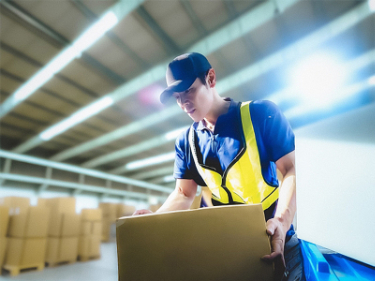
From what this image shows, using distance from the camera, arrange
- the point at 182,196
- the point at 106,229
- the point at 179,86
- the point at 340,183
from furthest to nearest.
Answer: the point at 106,229 → the point at 182,196 → the point at 179,86 → the point at 340,183

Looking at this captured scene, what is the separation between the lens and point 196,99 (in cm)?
98

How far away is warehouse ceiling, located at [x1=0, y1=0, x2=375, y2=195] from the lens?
10.6ft

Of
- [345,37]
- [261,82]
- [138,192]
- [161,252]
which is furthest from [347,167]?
[138,192]

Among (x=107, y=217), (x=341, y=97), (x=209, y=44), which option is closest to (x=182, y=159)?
(x=209, y=44)

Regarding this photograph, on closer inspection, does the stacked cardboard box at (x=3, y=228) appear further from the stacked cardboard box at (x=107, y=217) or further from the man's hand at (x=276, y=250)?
the man's hand at (x=276, y=250)

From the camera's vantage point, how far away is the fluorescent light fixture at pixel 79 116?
515cm

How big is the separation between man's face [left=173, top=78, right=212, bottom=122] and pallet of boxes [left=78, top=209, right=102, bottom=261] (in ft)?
17.3

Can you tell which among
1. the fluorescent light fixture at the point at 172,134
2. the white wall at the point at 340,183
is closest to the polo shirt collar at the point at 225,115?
the white wall at the point at 340,183

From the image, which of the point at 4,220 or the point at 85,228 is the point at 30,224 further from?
the point at 85,228

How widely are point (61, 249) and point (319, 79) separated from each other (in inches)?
248

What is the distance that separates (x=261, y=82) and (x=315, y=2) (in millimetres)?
1690

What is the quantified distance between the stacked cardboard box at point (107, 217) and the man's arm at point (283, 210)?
27.6ft

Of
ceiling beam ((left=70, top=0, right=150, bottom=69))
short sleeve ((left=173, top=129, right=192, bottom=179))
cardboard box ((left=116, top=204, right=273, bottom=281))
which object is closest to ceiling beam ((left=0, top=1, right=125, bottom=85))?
ceiling beam ((left=70, top=0, right=150, bottom=69))

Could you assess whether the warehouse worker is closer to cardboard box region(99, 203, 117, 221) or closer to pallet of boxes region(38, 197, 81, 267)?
pallet of boxes region(38, 197, 81, 267)
